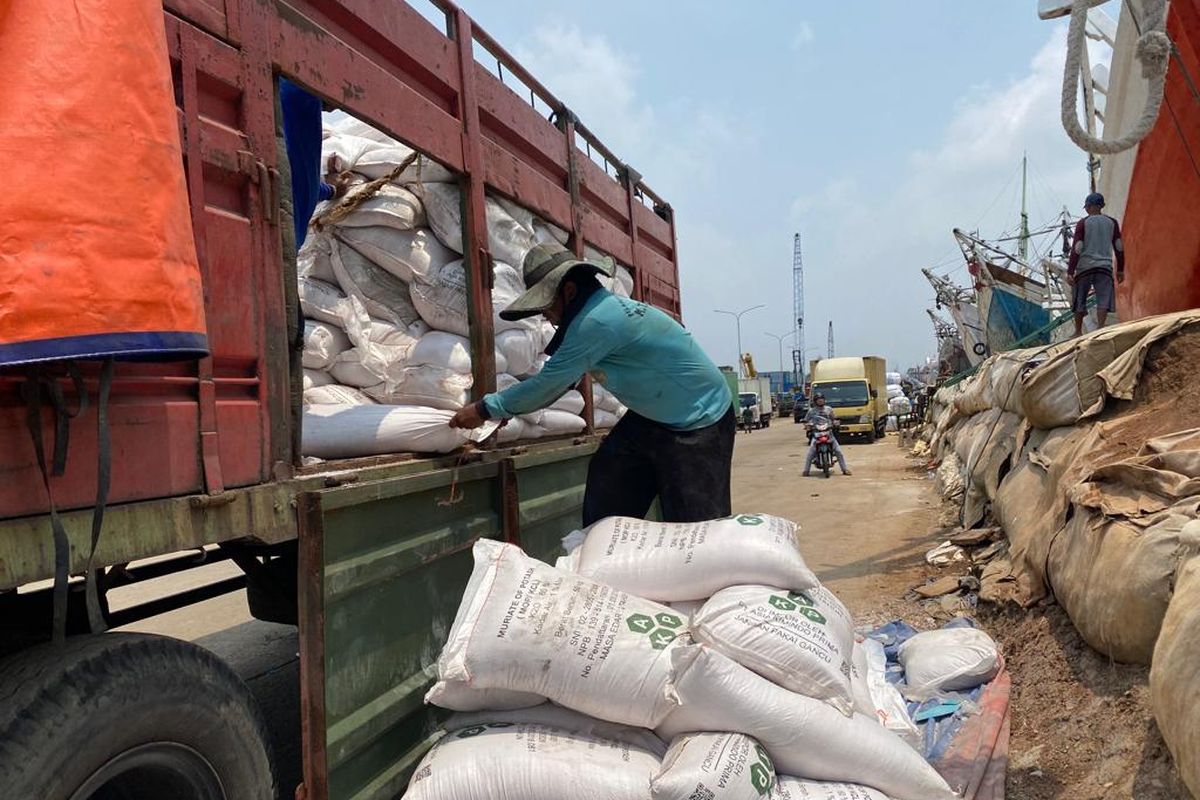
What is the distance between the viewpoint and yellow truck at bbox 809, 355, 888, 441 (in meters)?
22.0

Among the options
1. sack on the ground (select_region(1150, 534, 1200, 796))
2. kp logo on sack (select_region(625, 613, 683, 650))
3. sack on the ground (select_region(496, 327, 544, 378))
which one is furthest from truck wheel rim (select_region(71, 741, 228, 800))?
sack on the ground (select_region(1150, 534, 1200, 796))

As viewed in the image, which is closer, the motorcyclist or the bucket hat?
the bucket hat

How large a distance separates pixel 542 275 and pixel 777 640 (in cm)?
153

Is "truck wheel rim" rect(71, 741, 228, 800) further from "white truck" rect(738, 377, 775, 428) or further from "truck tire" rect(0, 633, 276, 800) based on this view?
"white truck" rect(738, 377, 775, 428)

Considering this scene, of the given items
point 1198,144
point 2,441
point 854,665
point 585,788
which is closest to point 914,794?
point 854,665

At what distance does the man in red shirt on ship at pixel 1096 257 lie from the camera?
6605mm

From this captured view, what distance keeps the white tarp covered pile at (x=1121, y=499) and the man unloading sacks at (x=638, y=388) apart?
141cm

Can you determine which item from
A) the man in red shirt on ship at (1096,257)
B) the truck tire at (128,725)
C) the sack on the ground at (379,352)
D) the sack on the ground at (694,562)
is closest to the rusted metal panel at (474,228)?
the sack on the ground at (379,352)

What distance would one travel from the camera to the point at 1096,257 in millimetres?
6633

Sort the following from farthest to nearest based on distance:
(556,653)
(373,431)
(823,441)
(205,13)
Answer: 1. (823,441)
2. (373,431)
3. (556,653)
4. (205,13)

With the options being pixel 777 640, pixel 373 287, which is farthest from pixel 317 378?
pixel 777 640

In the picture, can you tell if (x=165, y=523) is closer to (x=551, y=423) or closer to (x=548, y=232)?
(x=551, y=423)

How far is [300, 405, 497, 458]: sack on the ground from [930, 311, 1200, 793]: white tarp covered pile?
6.97ft

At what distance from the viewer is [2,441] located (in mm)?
1283
